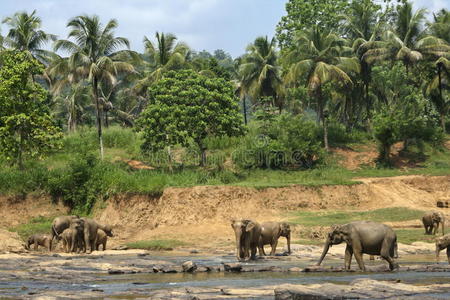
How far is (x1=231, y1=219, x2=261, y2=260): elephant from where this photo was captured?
28531 mm

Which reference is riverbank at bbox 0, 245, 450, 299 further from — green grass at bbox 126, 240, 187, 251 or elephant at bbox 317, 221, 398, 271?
green grass at bbox 126, 240, 187, 251

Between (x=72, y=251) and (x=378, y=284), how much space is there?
19.3m

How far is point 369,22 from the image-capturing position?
6353cm

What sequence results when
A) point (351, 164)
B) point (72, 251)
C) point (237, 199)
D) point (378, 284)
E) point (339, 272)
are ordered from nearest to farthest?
point (378, 284) → point (339, 272) → point (72, 251) → point (237, 199) → point (351, 164)

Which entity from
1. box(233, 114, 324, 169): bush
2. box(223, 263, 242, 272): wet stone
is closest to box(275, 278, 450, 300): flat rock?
box(223, 263, 242, 272): wet stone

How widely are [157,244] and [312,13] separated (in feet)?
143

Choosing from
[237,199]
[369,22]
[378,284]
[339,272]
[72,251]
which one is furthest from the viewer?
[369,22]

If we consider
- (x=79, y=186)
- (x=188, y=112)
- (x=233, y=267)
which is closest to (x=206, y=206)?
(x=188, y=112)

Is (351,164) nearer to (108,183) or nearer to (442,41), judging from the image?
(442,41)

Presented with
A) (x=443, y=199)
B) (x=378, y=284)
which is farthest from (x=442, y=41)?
(x=378, y=284)

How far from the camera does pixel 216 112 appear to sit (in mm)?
50188

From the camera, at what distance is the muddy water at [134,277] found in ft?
65.9

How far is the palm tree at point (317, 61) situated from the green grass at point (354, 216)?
15223mm

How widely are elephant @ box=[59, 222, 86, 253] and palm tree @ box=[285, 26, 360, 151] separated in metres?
26.0
